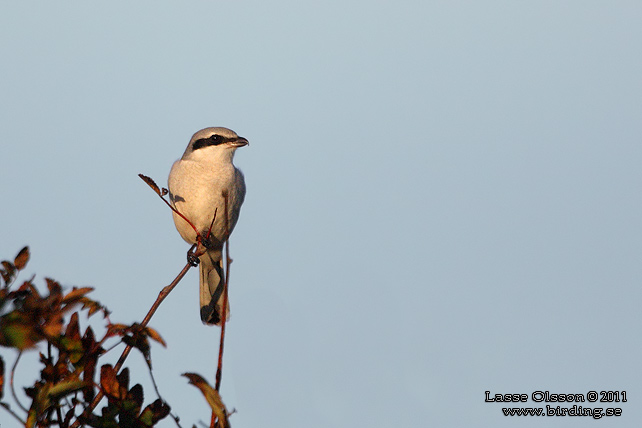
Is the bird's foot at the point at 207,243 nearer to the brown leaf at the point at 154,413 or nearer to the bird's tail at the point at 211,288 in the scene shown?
the bird's tail at the point at 211,288

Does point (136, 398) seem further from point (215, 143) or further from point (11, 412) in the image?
point (215, 143)

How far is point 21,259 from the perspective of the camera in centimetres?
218

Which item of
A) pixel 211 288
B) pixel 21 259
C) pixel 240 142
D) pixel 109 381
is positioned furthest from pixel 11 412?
pixel 211 288

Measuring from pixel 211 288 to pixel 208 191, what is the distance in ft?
3.86

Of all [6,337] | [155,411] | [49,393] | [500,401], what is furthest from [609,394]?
[6,337]

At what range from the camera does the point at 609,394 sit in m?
4.52

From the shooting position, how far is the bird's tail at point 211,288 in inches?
244

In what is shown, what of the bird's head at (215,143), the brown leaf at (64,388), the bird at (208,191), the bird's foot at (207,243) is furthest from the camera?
the bird's head at (215,143)

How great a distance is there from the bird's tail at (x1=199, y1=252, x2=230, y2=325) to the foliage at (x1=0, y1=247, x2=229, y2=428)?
13.0 feet

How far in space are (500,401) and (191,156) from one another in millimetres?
3080

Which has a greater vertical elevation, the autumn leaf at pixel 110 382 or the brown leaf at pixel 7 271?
the brown leaf at pixel 7 271

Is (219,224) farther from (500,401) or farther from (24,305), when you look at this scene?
(24,305)

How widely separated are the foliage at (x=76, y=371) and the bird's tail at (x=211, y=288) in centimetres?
396

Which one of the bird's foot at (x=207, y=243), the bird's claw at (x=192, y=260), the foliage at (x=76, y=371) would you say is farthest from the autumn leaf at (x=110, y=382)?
the bird's foot at (x=207, y=243)
